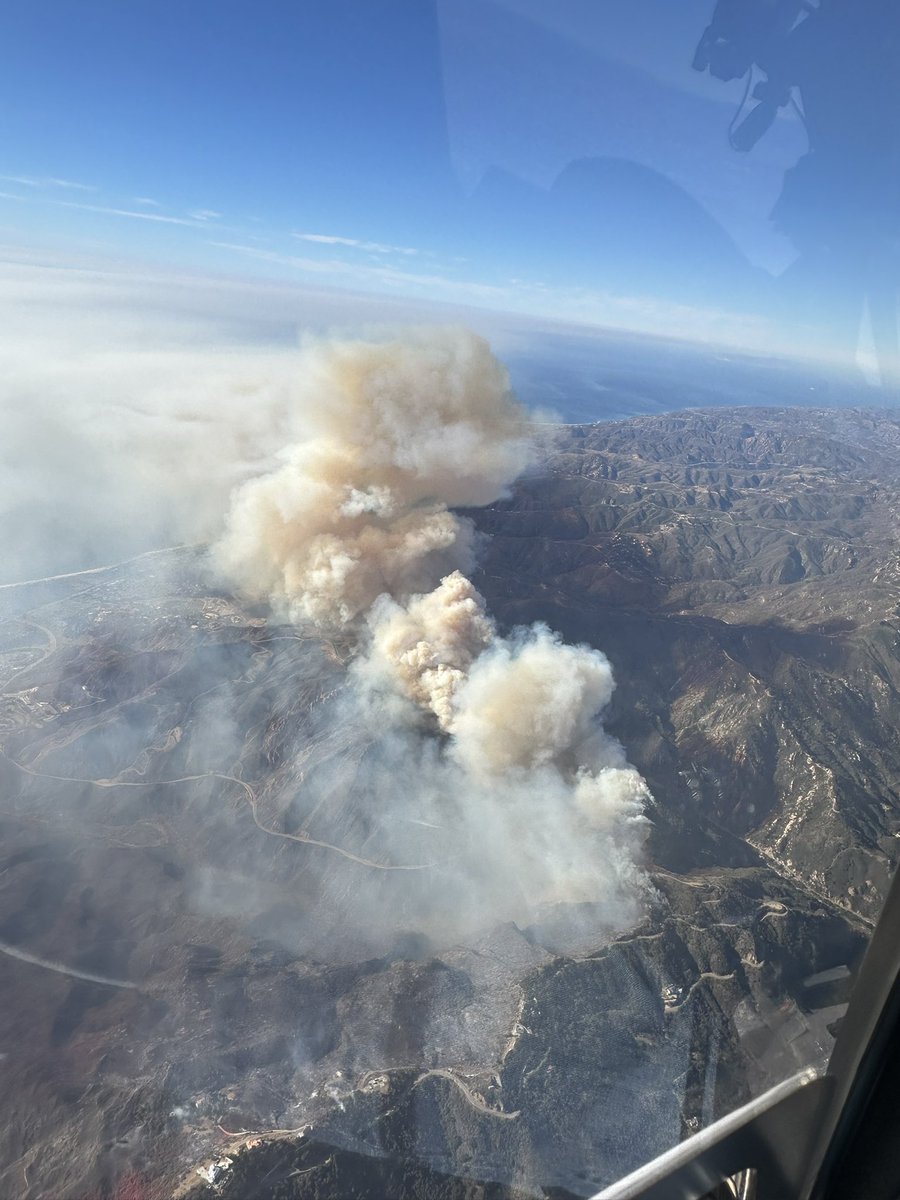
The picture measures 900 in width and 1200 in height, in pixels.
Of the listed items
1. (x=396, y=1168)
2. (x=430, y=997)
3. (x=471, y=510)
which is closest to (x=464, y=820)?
(x=430, y=997)

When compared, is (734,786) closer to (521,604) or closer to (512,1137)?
(521,604)

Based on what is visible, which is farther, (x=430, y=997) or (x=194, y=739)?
(x=194, y=739)

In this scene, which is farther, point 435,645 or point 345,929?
point 435,645

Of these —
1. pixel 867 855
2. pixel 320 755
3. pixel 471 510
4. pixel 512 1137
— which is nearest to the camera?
pixel 512 1137

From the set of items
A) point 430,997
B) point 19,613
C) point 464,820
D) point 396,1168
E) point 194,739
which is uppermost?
point 396,1168

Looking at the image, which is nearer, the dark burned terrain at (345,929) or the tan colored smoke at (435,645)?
the dark burned terrain at (345,929)

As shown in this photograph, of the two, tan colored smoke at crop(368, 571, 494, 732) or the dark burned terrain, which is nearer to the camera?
the dark burned terrain

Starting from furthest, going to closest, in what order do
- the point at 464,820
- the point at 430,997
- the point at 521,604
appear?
the point at 521,604 < the point at 464,820 < the point at 430,997

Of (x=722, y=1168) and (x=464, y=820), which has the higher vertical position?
(x=722, y=1168)
